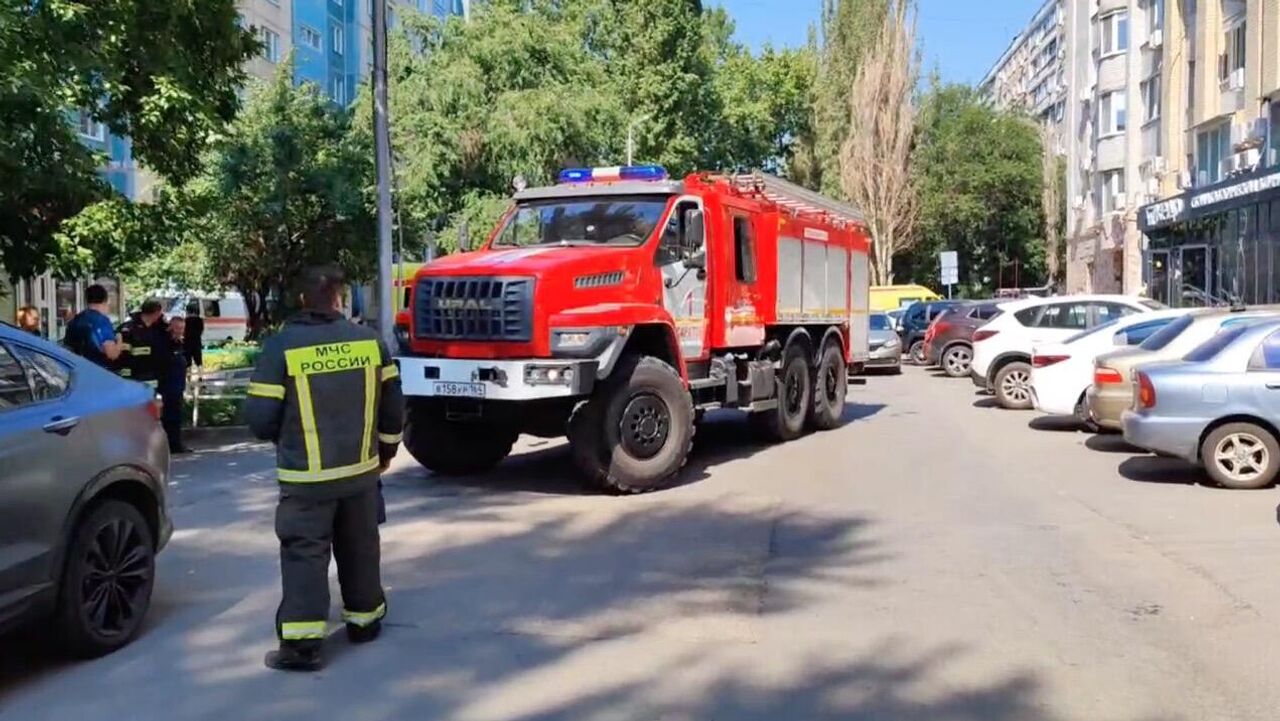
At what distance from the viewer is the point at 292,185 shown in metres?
23.7

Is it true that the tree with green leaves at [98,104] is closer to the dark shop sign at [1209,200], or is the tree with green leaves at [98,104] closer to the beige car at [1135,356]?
the beige car at [1135,356]

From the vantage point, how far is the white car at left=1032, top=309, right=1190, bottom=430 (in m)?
14.1

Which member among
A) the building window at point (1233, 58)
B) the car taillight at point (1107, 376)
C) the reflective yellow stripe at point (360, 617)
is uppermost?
the building window at point (1233, 58)

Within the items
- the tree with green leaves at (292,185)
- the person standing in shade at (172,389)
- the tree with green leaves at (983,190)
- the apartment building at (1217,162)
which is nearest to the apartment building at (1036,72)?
the tree with green leaves at (983,190)

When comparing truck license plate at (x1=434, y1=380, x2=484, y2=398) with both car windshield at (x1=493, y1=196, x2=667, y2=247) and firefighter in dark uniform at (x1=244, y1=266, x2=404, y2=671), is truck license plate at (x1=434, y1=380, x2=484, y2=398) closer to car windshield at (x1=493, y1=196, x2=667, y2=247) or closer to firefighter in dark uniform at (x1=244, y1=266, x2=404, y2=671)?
car windshield at (x1=493, y1=196, x2=667, y2=247)

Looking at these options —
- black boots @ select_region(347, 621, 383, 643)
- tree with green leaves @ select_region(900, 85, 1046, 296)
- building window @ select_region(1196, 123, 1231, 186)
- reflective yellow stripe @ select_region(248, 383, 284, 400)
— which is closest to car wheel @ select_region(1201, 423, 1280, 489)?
black boots @ select_region(347, 621, 383, 643)

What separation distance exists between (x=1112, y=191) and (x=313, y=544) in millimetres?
40054

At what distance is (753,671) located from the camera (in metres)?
5.52

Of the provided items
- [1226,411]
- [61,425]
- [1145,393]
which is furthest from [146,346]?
[1226,411]

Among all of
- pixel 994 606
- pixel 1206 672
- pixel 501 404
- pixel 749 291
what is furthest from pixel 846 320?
pixel 1206 672

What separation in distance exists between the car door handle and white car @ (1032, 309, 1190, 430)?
11407 mm

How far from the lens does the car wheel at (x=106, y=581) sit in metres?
5.45

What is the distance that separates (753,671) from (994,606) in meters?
1.81

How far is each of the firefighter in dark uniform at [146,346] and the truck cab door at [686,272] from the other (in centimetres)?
564
